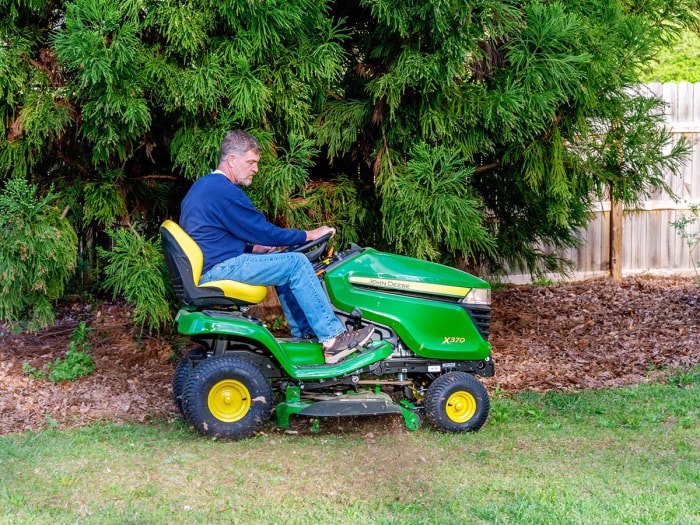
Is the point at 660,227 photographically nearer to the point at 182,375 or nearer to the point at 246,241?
the point at 246,241

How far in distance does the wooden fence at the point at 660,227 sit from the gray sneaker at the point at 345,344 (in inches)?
201

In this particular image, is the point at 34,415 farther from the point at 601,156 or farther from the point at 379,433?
the point at 601,156

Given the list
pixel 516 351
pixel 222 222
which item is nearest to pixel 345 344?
pixel 222 222

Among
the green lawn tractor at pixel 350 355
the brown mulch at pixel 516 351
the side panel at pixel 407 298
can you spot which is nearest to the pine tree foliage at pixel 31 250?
the brown mulch at pixel 516 351

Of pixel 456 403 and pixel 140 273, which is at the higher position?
pixel 140 273

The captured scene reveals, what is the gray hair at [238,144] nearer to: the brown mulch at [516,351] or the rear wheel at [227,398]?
the rear wheel at [227,398]

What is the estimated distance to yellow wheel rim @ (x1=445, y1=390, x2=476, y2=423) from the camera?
5246 mm

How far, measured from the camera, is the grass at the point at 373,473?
3.83m

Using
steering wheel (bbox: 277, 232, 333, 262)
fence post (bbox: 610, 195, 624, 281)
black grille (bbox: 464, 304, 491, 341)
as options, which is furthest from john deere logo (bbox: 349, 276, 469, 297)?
fence post (bbox: 610, 195, 624, 281)

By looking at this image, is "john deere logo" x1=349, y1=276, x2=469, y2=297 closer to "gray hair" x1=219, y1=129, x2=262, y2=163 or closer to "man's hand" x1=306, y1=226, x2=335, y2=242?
"man's hand" x1=306, y1=226, x2=335, y2=242

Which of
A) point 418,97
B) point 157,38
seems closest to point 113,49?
point 157,38

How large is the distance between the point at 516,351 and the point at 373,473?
3.23 meters

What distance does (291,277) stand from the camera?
5.00m

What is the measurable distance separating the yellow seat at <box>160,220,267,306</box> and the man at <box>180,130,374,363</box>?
50 mm
